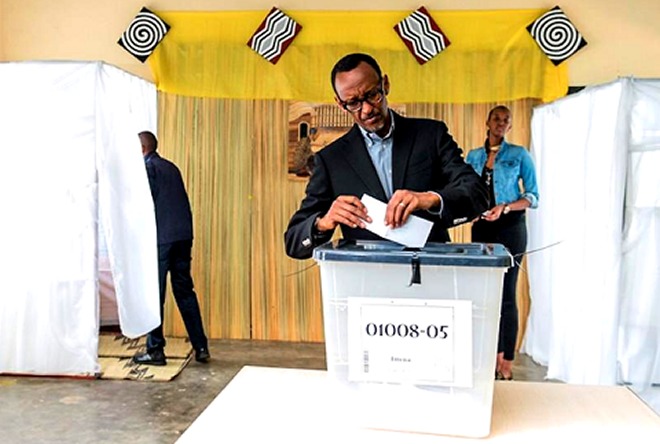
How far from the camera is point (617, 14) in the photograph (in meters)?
4.38

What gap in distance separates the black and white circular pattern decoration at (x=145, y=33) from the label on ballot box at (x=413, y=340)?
4099 millimetres

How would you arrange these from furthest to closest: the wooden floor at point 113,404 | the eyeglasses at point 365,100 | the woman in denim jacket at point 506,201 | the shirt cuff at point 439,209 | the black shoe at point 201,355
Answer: the black shoe at point 201,355
the woman in denim jacket at point 506,201
the wooden floor at point 113,404
the eyeglasses at point 365,100
the shirt cuff at point 439,209

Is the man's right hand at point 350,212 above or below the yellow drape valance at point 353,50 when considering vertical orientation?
below

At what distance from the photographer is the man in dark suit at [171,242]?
3992 millimetres

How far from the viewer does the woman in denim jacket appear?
3.41 metres

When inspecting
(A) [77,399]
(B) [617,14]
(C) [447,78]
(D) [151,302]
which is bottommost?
(A) [77,399]

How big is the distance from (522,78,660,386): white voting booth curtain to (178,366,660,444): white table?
5.65 ft

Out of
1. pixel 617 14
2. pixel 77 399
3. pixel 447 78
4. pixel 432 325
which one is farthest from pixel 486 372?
pixel 617 14

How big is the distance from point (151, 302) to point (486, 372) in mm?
3127

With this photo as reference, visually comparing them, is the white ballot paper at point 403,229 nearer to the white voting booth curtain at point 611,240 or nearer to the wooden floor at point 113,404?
the white voting booth curtain at point 611,240

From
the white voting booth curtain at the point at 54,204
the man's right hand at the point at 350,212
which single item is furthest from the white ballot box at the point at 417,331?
the white voting booth curtain at the point at 54,204

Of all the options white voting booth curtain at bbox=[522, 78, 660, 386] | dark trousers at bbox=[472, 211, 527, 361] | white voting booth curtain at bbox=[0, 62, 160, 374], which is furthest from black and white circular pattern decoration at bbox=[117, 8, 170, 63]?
white voting booth curtain at bbox=[522, 78, 660, 386]

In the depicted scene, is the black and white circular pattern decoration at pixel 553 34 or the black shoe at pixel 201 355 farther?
the black and white circular pattern decoration at pixel 553 34

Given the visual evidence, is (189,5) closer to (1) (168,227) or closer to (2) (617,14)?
(1) (168,227)
